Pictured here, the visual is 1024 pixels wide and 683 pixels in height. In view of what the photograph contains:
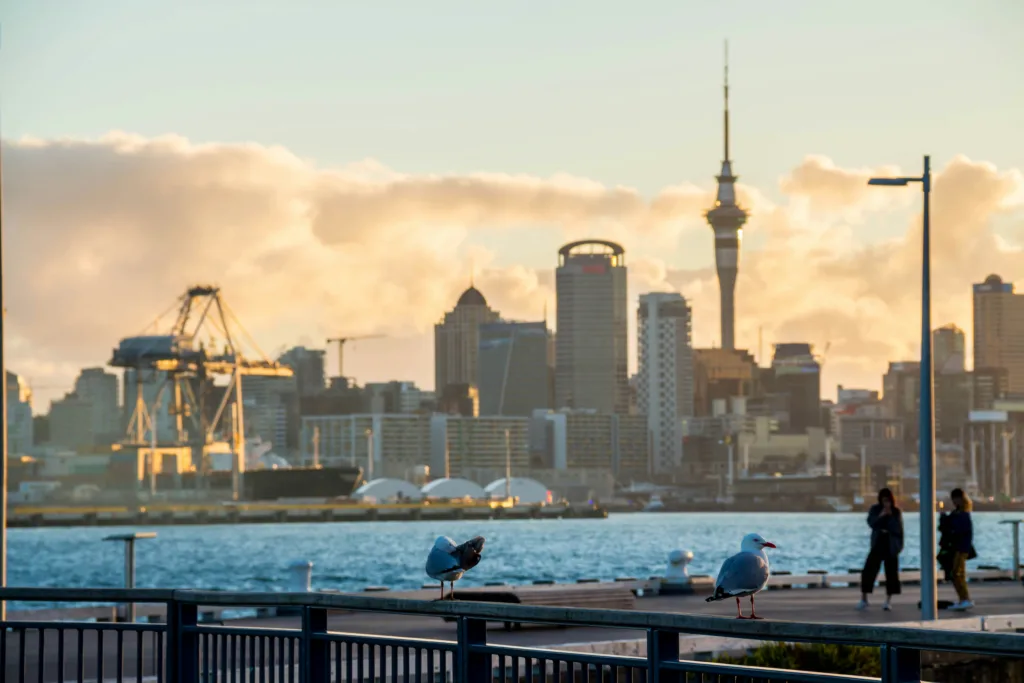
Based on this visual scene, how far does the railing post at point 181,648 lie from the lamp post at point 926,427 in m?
12.1

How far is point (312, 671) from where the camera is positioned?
9641 millimetres

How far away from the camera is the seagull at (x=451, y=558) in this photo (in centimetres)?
1138

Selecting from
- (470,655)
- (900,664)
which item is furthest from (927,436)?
(900,664)

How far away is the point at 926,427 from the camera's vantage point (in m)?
21.5

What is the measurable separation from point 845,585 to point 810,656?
15.3m

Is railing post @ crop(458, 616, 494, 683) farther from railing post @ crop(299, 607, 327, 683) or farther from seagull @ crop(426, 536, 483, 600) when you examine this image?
seagull @ crop(426, 536, 483, 600)

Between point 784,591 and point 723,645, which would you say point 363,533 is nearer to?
point 784,591

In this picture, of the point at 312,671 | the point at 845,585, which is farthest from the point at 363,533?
the point at 312,671

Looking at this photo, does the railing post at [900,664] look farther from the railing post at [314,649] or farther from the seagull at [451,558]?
the seagull at [451,558]

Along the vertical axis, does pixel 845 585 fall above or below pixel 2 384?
below

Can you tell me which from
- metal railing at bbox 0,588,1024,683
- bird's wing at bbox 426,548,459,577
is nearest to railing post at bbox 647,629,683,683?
metal railing at bbox 0,588,1024,683

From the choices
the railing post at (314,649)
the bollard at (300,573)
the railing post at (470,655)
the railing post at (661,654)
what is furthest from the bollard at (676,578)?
the railing post at (661,654)

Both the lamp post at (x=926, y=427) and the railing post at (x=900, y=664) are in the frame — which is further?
the lamp post at (x=926, y=427)

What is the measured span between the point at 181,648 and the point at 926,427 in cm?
1339
